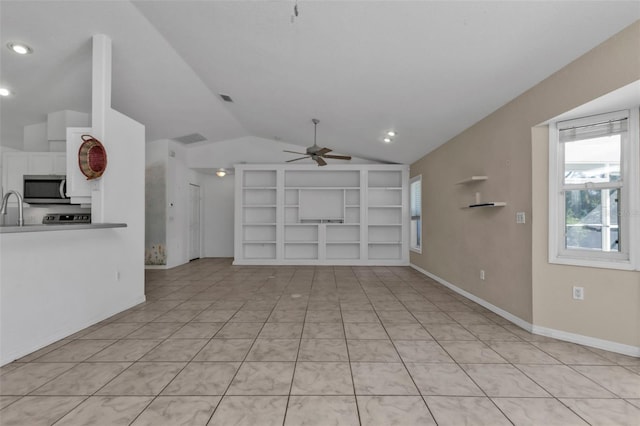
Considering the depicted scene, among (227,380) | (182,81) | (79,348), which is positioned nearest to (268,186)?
(182,81)

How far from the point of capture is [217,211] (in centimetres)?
823

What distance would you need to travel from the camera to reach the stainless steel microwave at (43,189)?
4.00m

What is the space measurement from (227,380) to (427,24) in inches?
124

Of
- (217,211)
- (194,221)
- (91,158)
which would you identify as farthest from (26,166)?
(217,211)

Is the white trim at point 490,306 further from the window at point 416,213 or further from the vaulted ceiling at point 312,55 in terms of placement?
the vaulted ceiling at point 312,55

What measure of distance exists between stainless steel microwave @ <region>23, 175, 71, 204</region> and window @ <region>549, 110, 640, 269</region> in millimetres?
6078

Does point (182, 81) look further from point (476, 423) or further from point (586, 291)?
point (586, 291)

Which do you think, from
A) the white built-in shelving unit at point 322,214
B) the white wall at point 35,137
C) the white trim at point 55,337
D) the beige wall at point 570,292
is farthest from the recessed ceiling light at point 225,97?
the beige wall at point 570,292

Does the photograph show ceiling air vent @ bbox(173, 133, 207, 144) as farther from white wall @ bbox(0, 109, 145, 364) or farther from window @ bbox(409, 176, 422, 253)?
window @ bbox(409, 176, 422, 253)

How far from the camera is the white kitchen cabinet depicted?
4.14m

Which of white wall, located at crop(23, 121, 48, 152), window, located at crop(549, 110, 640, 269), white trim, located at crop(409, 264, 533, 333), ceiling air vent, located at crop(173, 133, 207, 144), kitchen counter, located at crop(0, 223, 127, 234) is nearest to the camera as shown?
kitchen counter, located at crop(0, 223, 127, 234)

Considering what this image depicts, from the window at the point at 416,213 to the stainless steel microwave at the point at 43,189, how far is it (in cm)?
633

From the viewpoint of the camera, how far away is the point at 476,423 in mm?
1585

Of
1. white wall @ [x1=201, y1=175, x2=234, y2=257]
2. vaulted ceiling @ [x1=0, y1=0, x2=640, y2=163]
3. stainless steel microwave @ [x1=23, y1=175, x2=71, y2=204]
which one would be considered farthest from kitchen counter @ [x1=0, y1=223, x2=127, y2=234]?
white wall @ [x1=201, y1=175, x2=234, y2=257]
